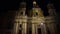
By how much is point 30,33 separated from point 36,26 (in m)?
0.45

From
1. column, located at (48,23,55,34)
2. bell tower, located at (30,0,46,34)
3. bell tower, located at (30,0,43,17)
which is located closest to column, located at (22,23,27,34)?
bell tower, located at (30,0,46,34)

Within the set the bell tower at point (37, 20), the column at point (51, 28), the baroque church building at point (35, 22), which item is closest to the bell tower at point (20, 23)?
the baroque church building at point (35, 22)

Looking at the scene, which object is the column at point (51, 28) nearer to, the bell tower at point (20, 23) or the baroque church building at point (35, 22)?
the baroque church building at point (35, 22)

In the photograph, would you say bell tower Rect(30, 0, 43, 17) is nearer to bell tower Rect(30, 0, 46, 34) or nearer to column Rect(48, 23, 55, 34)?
bell tower Rect(30, 0, 46, 34)

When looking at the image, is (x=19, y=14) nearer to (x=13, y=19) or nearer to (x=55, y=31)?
(x=13, y=19)

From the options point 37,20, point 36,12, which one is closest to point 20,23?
point 37,20

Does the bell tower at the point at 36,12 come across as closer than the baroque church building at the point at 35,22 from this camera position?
No

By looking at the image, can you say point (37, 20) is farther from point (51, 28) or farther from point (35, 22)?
point (51, 28)

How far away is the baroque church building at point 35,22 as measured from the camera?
666cm

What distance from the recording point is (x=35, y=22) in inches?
264

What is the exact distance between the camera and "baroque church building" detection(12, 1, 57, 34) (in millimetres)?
6656

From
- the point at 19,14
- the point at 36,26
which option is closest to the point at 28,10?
the point at 19,14

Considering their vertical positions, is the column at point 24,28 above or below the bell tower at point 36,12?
below

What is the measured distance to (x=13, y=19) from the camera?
6.88m
